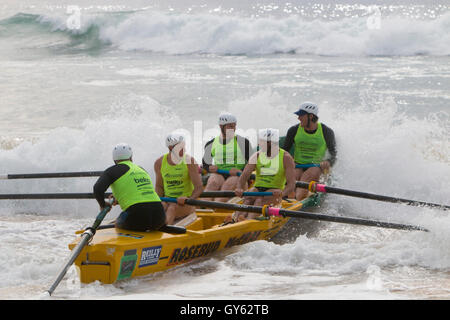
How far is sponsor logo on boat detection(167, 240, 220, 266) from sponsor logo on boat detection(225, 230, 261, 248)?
20cm

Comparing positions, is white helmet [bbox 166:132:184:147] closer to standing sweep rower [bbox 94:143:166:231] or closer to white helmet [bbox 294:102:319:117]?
standing sweep rower [bbox 94:143:166:231]

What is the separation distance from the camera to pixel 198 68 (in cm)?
2273

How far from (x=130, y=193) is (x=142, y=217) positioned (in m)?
0.30

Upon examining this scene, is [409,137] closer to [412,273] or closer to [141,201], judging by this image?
[412,273]

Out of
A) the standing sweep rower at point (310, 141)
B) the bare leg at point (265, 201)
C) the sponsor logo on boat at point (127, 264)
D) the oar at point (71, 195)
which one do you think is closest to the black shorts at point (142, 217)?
the sponsor logo on boat at point (127, 264)

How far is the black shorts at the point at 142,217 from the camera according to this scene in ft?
20.9

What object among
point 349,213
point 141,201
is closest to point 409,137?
point 349,213

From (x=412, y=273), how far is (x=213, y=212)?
114 inches

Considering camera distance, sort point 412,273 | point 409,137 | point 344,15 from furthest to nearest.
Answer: point 344,15 → point 409,137 → point 412,273

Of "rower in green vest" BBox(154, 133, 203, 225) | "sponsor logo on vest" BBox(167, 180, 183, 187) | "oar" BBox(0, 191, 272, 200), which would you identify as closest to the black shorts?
"rower in green vest" BBox(154, 133, 203, 225)

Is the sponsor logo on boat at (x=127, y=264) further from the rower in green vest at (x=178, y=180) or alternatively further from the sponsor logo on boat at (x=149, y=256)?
the rower in green vest at (x=178, y=180)

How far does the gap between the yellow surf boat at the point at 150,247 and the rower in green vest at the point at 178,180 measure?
29 cm

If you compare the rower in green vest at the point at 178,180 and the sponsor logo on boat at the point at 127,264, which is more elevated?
the rower in green vest at the point at 178,180

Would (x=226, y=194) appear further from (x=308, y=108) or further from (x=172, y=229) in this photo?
(x=308, y=108)
